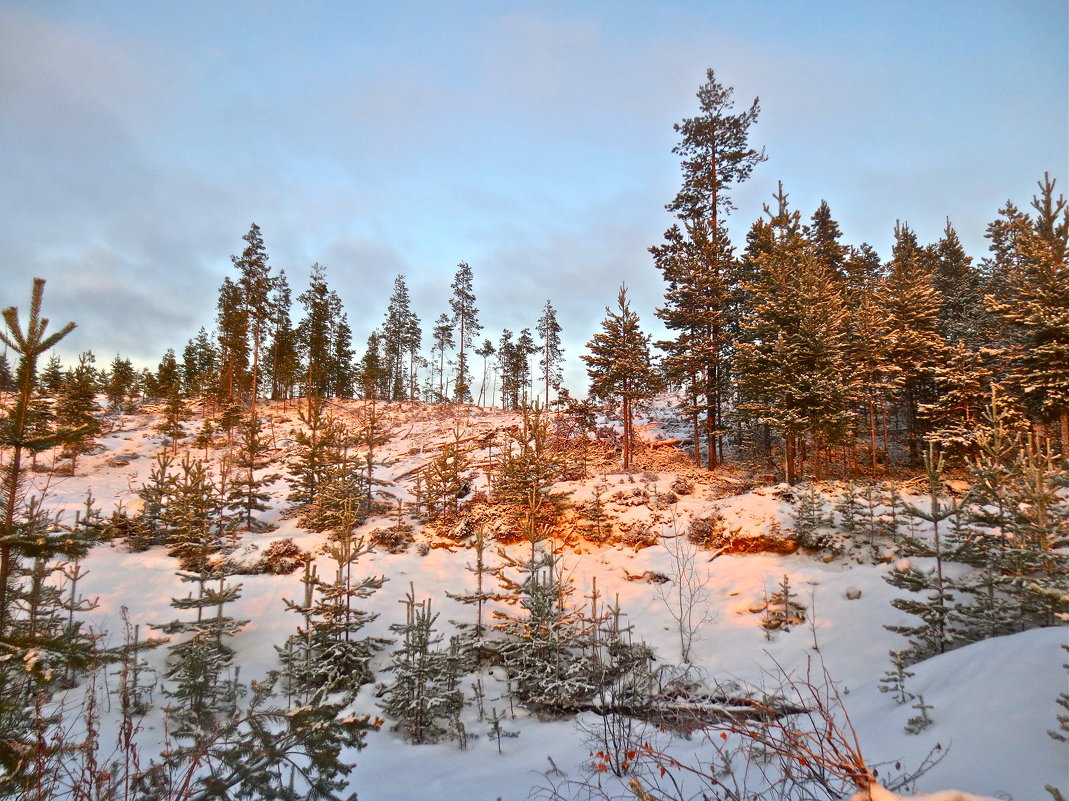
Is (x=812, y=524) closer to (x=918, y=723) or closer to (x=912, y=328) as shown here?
(x=918, y=723)

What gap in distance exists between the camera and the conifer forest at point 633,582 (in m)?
4.83

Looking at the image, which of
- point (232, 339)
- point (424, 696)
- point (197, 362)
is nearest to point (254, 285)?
point (232, 339)

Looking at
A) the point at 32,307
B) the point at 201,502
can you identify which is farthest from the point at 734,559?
the point at 201,502

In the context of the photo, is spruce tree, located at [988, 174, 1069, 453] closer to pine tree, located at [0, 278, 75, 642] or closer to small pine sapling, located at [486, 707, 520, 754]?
small pine sapling, located at [486, 707, 520, 754]

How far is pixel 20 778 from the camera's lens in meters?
3.56

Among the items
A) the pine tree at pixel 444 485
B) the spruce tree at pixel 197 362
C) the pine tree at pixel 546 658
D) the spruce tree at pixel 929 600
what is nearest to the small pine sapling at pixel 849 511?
the spruce tree at pixel 929 600

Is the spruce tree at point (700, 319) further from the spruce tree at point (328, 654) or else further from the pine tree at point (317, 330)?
the pine tree at point (317, 330)

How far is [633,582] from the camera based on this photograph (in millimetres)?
14086

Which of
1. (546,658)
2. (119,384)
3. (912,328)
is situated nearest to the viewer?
(546,658)

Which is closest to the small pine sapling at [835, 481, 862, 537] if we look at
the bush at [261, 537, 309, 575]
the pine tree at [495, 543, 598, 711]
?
the pine tree at [495, 543, 598, 711]

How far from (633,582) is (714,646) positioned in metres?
3.57

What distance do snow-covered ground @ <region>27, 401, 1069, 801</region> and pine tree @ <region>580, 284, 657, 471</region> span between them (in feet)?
14.5

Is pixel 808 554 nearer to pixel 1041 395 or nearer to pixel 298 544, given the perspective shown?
pixel 1041 395

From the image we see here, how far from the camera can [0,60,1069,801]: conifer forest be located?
483cm
